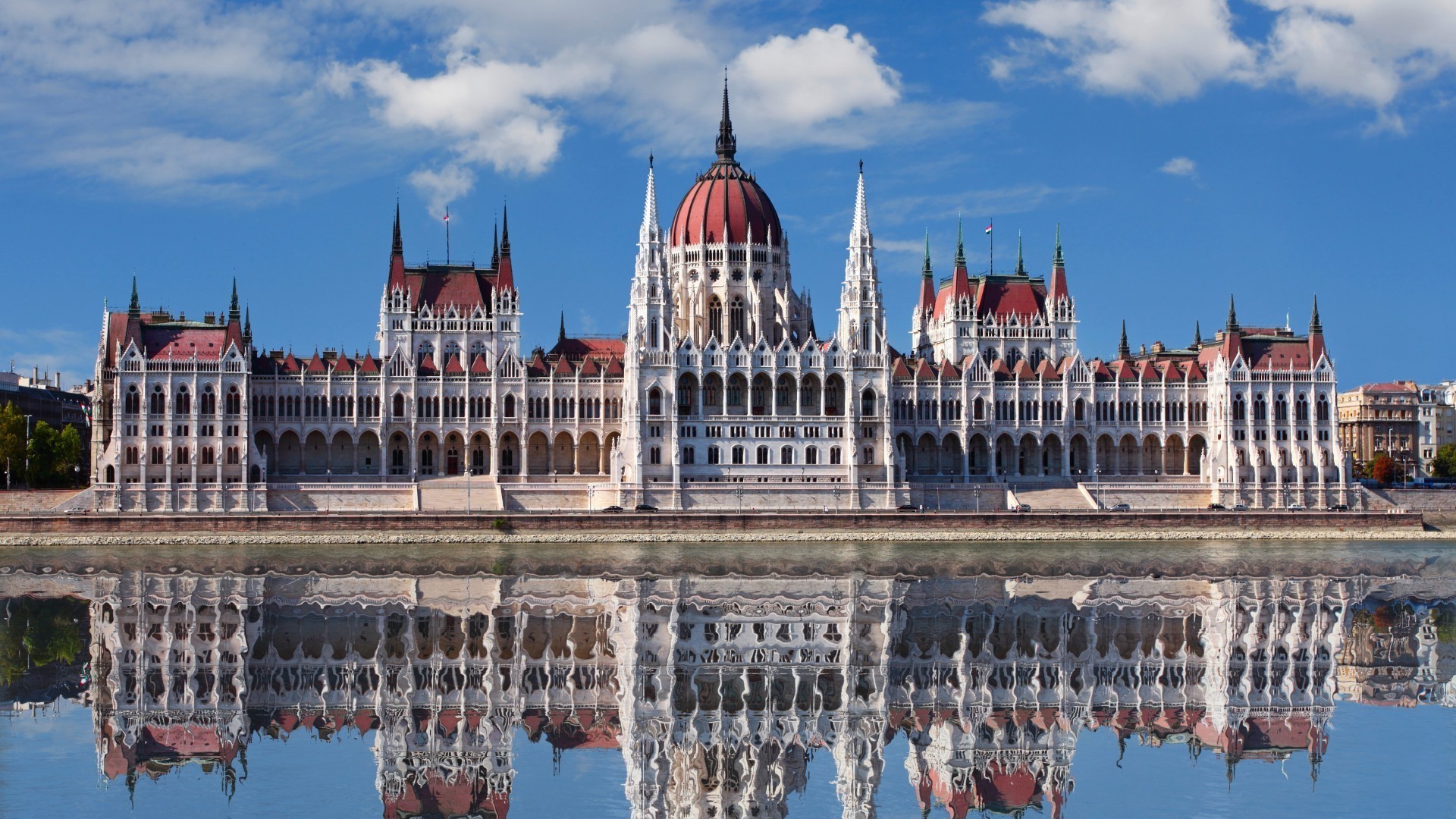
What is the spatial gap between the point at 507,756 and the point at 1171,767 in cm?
1393

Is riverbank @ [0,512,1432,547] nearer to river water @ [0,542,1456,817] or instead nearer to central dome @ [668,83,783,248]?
river water @ [0,542,1456,817]

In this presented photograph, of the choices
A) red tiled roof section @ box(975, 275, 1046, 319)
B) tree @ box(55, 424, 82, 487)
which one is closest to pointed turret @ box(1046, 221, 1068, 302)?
red tiled roof section @ box(975, 275, 1046, 319)

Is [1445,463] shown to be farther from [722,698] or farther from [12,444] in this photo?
[722,698]

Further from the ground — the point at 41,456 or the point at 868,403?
the point at 868,403

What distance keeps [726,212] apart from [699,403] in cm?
1924

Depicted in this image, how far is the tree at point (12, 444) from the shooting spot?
102438 millimetres

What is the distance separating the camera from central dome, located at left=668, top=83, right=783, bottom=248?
115375mm

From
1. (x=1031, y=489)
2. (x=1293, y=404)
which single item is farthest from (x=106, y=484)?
(x=1293, y=404)

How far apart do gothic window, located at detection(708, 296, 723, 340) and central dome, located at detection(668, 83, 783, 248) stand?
14.4 ft

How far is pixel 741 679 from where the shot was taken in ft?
134

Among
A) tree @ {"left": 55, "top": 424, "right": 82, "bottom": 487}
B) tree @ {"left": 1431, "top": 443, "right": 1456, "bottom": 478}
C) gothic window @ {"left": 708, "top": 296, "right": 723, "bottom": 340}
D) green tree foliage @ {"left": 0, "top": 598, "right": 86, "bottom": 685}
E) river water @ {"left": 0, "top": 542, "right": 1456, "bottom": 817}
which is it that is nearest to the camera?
river water @ {"left": 0, "top": 542, "right": 1456, "bottom": 817}

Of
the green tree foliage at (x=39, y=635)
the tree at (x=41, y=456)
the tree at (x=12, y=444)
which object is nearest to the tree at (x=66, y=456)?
the tree at (x=41, y=456)

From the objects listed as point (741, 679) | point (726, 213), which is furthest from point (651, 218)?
point (741, 679)

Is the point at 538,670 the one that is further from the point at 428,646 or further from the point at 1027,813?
the point at 1027,813
